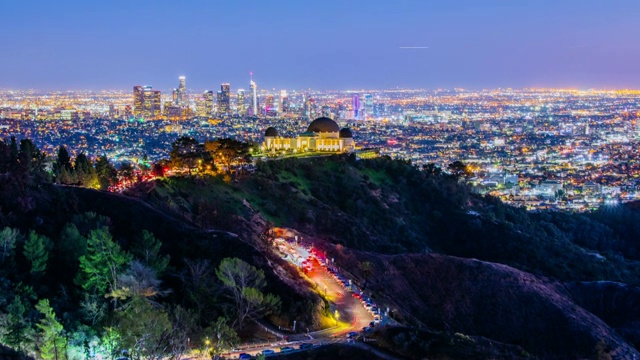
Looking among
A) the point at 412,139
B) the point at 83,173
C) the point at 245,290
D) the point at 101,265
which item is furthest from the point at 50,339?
the point at 412,139

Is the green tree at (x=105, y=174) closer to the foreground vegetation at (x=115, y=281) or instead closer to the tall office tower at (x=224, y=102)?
the foreground vegetation at (x=115, y=281)

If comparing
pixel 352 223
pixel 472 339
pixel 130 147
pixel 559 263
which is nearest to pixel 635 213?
pixel 559 263

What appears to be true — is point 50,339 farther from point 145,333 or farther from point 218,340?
point 218,340

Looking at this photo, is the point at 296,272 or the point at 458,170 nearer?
the point at 296,272

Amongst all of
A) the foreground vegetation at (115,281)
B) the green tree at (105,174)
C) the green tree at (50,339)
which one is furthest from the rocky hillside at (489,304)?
the green tree at (105,174)

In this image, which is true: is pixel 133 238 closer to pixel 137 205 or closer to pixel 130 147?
pixel 137 205

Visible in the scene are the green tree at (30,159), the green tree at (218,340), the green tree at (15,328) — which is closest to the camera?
the green tree at (15,328)
